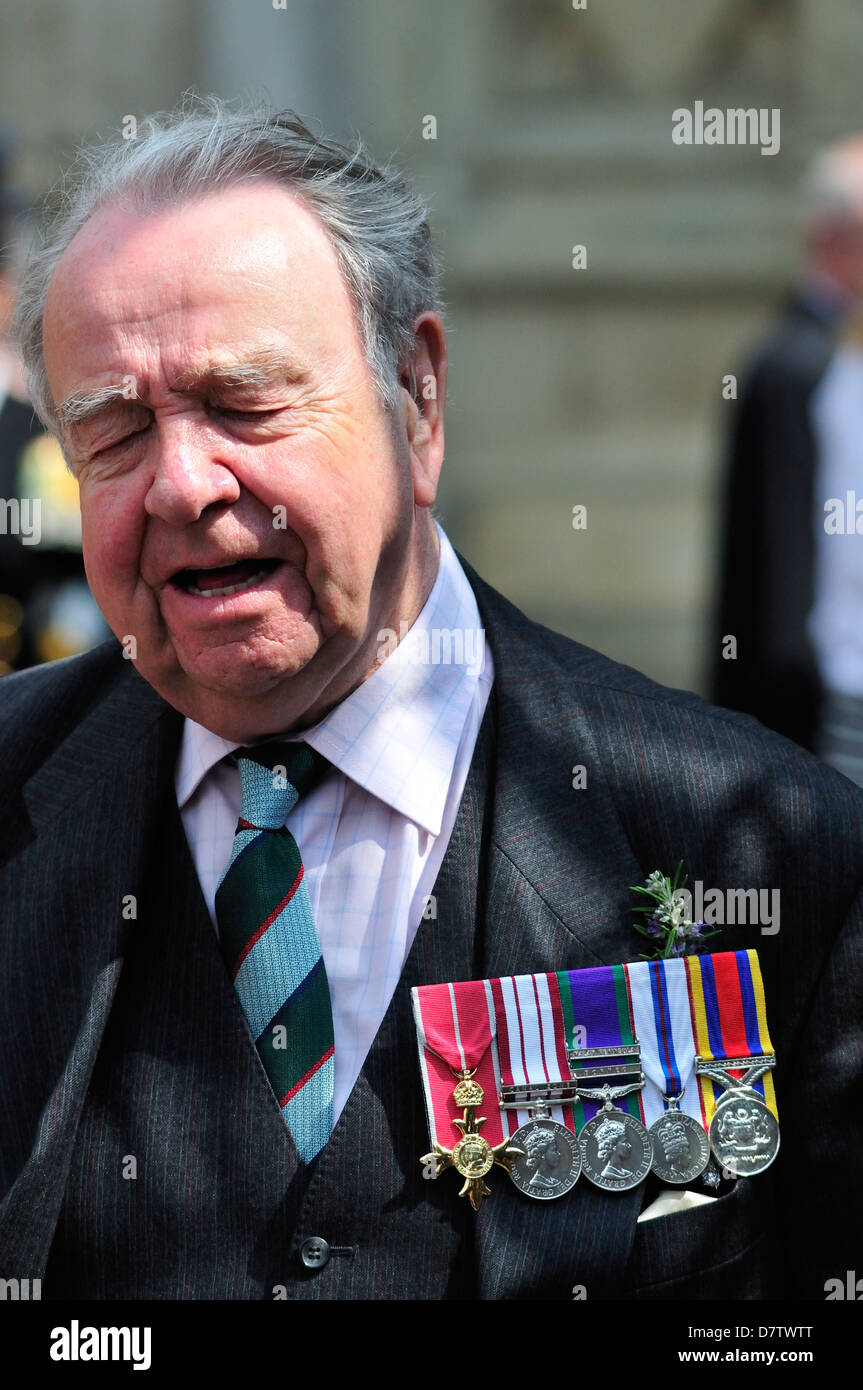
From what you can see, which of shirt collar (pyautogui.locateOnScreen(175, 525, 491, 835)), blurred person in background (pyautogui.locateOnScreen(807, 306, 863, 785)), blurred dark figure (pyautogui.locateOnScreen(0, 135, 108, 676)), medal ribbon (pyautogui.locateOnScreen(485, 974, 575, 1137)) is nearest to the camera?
medal ribbon (pyautogui.locateOnScreen(485, 974, 575, 1137))

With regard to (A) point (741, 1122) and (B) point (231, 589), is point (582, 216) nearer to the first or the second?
(B) point (231, 589)

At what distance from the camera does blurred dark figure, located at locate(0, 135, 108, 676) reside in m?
4.18

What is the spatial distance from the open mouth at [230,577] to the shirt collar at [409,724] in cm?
24

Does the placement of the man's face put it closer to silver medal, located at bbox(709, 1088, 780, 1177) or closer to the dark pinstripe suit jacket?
the dark pinstripe suit jacket

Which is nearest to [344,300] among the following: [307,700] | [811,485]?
[307,700]

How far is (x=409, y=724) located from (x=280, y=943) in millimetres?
324

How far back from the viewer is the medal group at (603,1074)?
1.98 metres

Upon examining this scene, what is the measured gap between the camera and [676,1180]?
199cm

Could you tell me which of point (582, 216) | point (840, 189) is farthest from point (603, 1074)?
point (582, 216)

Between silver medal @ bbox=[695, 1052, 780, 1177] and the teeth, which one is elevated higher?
the teeth

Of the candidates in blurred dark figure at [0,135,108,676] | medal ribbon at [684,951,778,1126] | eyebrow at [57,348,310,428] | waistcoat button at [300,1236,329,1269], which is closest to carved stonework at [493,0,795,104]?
blurred dark figure at [0,135,108,676]

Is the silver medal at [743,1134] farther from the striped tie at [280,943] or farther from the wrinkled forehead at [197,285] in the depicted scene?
the wrinkled forehead at [197,285]

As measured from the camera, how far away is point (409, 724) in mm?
2160

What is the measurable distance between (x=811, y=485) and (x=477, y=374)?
3.47 m
